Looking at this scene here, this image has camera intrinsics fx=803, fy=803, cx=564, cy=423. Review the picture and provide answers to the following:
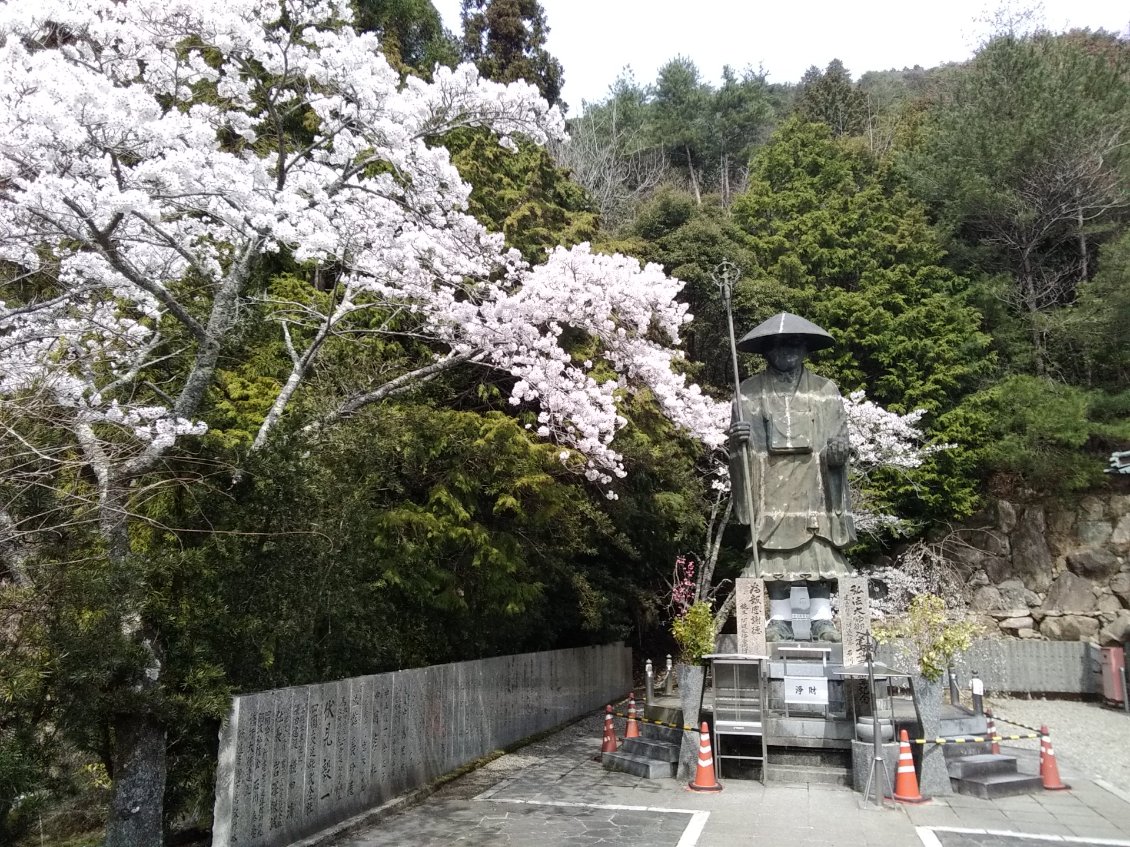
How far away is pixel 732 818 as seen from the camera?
7.03 m

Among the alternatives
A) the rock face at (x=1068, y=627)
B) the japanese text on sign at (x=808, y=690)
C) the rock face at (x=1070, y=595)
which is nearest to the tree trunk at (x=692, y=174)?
the rock face at (x=1070, y=595)

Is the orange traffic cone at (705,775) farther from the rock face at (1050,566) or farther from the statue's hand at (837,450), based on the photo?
the rock face at (1050,566)

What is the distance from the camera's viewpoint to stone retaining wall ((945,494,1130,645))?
65.1 ft

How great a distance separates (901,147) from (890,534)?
15.3 metres

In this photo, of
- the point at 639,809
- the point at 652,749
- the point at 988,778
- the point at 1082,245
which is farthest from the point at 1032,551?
the point at 639,809

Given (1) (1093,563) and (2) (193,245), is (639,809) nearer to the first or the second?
(2) (193,245)

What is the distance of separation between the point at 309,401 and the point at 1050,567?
64.5 feet

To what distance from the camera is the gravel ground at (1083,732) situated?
1018 centimetres

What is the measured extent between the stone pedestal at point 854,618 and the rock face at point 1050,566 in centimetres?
1377

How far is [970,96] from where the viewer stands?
24141 mm

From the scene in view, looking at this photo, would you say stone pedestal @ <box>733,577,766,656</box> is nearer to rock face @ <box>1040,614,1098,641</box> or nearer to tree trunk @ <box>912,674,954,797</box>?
tree trunk @ <box>912,674,954,797</box>

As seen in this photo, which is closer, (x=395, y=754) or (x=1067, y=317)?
(x=395, y=754)

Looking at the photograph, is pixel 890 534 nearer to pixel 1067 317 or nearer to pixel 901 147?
pixel 1067 317

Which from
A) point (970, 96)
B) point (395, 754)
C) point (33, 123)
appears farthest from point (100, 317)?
point (970, 96)
